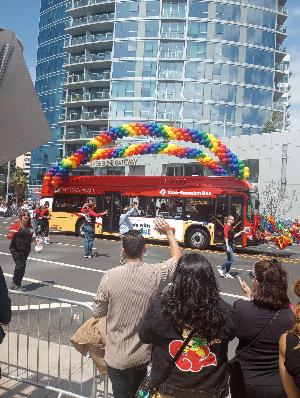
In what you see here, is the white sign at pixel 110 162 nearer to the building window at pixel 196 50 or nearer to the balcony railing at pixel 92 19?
the building window at pixel 196 50

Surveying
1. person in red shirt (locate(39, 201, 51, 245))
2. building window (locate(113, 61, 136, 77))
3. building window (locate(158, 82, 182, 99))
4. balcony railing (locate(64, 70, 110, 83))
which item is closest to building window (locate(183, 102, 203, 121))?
building window (locate(158, 82, 182, 99))

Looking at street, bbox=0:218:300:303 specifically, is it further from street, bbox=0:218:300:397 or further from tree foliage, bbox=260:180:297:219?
tree foliage, bbox=260:180:297:219

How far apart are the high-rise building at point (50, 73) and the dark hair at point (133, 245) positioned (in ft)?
201

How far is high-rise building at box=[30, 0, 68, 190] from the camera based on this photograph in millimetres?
66062

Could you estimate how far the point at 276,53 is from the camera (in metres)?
58.3

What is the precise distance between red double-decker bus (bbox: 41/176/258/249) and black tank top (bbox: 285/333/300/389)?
15222 millimetres

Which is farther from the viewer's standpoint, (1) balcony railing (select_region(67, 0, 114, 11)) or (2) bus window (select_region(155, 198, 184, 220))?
(1) balcony railing (select_region(67, 0, 114, 11))

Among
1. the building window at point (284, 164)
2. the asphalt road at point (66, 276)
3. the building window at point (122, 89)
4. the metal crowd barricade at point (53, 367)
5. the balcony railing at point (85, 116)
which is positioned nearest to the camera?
the metal crowd barricade at point (53, 367)

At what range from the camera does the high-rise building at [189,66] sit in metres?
55.3

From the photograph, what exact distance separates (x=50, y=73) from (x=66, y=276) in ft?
211

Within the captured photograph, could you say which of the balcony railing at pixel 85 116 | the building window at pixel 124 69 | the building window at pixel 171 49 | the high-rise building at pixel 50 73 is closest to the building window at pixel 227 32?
the building window at pixel 171 49

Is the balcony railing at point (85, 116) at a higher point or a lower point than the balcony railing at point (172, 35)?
lower

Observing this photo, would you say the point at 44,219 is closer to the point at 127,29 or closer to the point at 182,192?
the point at 182,192

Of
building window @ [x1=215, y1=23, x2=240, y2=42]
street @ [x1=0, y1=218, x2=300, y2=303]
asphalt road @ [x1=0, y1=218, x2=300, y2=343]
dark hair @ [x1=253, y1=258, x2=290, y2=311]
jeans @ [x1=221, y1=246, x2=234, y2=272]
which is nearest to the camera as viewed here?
dark hair @ [x1=253, y1=258, x2=290, y2=311]
